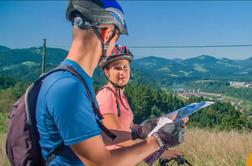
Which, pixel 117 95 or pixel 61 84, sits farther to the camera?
pixel 117 95

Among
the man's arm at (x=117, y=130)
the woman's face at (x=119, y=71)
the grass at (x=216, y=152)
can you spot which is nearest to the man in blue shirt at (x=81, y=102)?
the man's arm at (x=117, y=130)

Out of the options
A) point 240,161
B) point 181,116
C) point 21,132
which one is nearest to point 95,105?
point 21,132

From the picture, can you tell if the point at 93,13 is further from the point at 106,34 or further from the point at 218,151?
the point at 218,151

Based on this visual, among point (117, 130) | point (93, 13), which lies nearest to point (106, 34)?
point (93, 13)

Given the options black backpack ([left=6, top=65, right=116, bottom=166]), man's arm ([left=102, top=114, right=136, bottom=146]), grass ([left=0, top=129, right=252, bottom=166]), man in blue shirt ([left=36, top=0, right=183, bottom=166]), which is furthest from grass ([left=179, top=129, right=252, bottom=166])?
black backpack ([left=6, top=65, right=116, bottom=166])

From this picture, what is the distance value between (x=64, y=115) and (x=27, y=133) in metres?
0.18

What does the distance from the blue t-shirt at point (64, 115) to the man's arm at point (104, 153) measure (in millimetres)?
26

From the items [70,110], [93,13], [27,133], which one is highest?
[93,13]

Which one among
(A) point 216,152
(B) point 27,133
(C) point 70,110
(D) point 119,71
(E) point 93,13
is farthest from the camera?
(A) point 216,152

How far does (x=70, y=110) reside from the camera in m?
1.21

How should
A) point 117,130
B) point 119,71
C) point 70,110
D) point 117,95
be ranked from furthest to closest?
point 119,71 < point 117,95 < point 117,130 < point 70,110

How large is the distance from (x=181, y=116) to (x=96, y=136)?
2.41 ft

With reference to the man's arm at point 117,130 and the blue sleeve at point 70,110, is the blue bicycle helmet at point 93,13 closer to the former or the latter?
the blue sleeve at point 70,110

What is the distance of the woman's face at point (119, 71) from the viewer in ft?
8.83
